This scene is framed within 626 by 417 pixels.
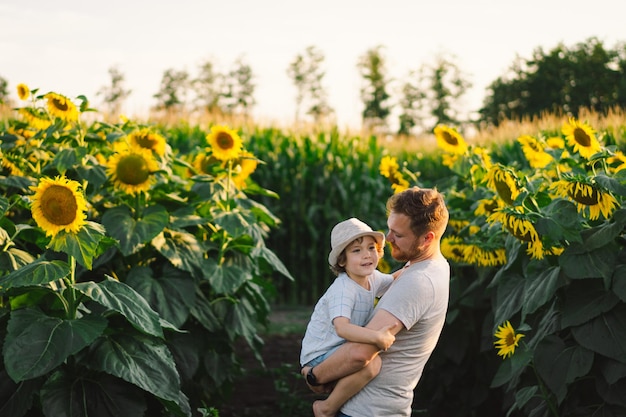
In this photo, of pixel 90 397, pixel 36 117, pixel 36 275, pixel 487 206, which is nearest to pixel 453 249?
pixel 487 206

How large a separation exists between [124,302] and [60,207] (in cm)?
44

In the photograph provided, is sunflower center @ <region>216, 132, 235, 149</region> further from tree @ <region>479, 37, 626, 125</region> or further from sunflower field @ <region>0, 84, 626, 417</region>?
tree @ <region>479, 37, 626, 125</region>

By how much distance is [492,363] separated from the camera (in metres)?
4.38

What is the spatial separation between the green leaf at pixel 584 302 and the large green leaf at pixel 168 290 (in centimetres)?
172

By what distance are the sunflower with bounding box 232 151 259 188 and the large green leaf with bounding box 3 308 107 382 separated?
5.37 ft

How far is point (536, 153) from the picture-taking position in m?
4.44

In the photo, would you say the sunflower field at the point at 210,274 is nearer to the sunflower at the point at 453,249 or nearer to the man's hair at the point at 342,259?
the sunflower at the point at 453,249

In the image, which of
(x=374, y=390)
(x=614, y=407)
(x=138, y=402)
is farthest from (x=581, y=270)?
(x=138, y=402)

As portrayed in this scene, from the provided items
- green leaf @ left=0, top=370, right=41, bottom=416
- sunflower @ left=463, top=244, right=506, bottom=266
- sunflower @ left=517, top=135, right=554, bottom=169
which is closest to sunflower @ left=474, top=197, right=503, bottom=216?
sunflower @ left=463, top=244, right=506, bottom=266

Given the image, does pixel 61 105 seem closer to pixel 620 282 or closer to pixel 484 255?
pixel 484 255

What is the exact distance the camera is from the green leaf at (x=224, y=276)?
13.1 feet

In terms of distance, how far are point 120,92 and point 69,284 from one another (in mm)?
32126

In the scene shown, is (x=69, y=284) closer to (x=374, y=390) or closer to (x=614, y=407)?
(x=374, y=390)

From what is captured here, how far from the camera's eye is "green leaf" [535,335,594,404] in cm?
325
